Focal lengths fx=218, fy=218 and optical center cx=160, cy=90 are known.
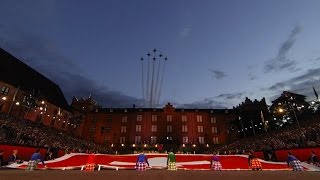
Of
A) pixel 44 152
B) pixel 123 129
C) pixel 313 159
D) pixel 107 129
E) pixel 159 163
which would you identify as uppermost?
pixel 123 129

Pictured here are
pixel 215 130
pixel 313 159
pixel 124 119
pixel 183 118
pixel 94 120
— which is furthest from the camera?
pixel 124 119

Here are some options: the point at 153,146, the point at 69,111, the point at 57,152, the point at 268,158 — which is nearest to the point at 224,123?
the point at 153,146

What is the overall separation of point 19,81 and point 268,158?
174ft


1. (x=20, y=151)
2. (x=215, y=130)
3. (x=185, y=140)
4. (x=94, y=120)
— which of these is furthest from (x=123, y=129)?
(x=20, y=151)

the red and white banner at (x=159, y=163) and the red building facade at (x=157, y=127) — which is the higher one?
the red building facade at (x=157, y=127)

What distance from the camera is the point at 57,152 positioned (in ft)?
100

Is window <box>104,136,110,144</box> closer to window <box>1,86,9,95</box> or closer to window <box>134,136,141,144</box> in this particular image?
window <box>134,136,141,144</box>

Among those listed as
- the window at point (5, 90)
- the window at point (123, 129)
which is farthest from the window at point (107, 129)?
the window at point (5, 90)

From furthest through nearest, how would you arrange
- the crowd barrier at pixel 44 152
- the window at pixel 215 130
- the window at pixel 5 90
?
the window at pixel 215 130 → the window at pixel 5 90 → the crowd barrier at pixel 44 152

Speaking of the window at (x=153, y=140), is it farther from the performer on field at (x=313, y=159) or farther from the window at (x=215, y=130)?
the performer on field at (x=313, y=159)

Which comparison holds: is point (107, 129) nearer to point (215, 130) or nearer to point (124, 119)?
point (124, 119)

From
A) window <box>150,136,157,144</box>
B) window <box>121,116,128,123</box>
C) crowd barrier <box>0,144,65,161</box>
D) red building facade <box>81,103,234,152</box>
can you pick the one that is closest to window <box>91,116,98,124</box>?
red building facade <box>81,103,234,152</box>

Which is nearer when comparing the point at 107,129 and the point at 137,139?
the point at 137,139

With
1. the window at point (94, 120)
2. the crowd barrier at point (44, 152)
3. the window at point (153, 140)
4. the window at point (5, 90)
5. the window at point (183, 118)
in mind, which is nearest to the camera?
the crowd barrier at point (44, 152)
